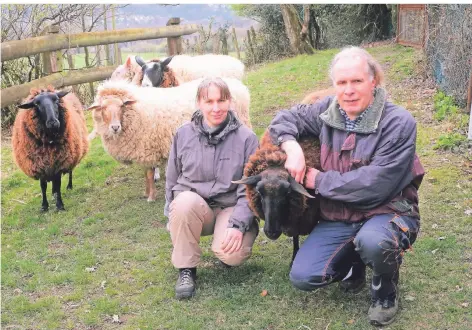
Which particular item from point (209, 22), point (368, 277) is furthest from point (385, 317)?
point (209, 22)

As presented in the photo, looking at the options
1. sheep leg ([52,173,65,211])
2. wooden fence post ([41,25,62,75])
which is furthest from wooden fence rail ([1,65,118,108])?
sheep leg ([52,173,65,211])

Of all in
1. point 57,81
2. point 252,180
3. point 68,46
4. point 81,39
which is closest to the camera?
point 252,180

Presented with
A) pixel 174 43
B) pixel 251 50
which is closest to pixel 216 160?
pixel 174 43

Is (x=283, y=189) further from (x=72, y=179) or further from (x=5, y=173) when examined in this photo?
(x=5, y=173)

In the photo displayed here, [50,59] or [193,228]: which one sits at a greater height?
[50,59]

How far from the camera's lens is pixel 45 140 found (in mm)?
6125

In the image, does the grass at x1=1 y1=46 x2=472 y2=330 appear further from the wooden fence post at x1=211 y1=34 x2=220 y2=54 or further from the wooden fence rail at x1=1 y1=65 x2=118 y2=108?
the wooden fence post at x1=211 y1=34 x2=220 y2=54

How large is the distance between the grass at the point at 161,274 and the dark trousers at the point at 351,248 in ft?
1.12

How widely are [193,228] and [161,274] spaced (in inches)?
29.4

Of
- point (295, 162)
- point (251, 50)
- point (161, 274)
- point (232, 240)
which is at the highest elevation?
point (295, 162)

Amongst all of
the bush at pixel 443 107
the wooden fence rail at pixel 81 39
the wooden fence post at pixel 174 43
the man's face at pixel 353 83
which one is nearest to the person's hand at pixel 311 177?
the man's face at pixel 353 83

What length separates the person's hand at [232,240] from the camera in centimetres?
376

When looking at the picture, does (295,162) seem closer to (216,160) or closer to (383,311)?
(216,160)

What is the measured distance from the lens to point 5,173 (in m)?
8.05
